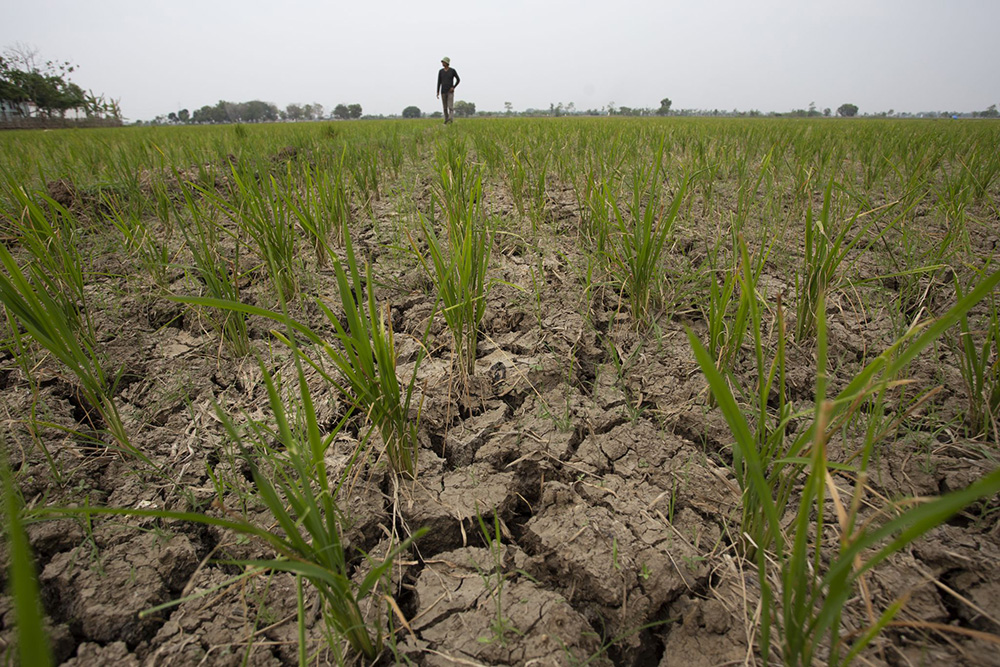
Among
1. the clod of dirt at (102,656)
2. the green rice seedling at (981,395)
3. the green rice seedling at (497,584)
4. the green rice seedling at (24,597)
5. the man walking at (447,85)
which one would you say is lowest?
the clod of dirt at (102,656)

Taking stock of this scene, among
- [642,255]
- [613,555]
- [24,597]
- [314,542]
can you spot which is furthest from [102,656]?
[642,255]

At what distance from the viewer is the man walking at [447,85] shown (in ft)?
31.1

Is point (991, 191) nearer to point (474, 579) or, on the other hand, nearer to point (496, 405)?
point (496, 405)

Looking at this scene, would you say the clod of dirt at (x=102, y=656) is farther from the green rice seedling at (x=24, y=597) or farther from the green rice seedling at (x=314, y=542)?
the green rice seedling at (x=24, y=597)

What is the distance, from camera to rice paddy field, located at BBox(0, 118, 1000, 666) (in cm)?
67

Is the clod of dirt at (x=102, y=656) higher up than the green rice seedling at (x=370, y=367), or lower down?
lower down

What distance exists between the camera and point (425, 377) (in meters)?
1.33

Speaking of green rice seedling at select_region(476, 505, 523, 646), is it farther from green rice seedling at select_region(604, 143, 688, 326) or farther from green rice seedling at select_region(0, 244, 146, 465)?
green rice seedling at select_region(604, 143, 688, 326)

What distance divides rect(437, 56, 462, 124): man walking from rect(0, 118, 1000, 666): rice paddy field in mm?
9088

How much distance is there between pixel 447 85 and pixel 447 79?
116mm

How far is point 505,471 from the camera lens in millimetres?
1090

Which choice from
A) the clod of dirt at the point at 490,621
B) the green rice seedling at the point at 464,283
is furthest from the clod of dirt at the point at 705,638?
the green rice seedling at the point at 464,283

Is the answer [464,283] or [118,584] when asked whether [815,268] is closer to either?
[464,283]

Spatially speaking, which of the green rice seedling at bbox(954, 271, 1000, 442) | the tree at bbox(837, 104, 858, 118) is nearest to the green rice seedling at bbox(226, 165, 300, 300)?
the green rice seedling at bbox(954, 271, 1000, 442)
